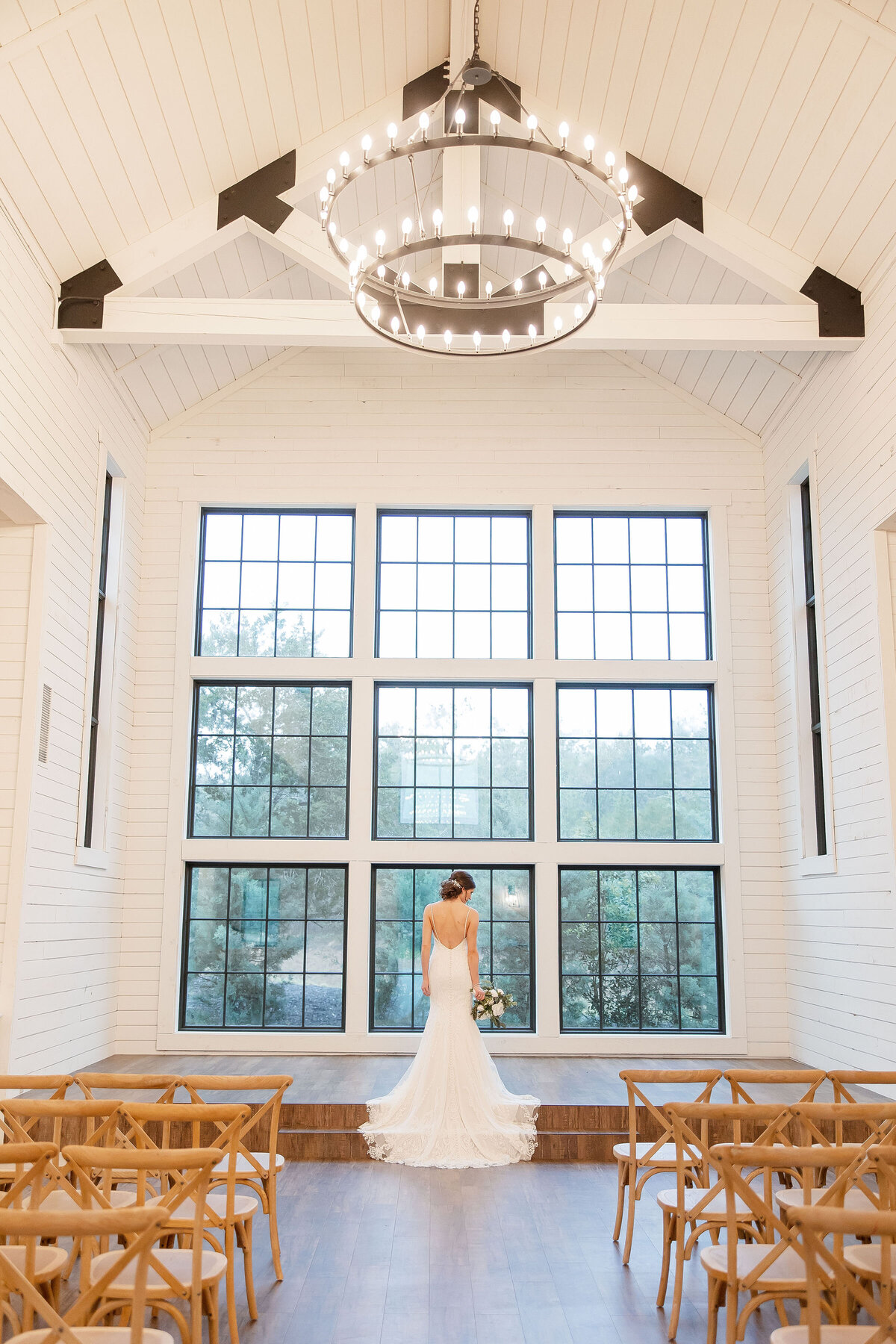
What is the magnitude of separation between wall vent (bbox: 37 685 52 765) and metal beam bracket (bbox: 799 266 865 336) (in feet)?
17.8

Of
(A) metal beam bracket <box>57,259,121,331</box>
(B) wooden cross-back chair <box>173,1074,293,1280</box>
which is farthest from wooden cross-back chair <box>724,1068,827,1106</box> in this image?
(A) metal beam bracket <box>57,259,121,331</box>

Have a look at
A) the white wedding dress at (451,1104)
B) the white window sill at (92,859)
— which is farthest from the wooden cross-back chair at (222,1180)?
the white window sill at (92,859)

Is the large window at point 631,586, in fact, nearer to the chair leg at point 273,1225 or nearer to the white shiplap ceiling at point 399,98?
the white shiplap ceiling at point 399,98

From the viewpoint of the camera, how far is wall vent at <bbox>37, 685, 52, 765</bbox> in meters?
6.89

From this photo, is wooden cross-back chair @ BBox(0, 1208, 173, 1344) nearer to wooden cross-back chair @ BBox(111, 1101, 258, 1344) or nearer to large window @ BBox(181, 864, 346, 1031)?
wooden cross-back chair @ BBox(111, 1101, 258, 1344)

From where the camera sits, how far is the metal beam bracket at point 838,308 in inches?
281

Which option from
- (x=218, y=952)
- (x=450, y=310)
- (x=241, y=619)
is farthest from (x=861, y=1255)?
(x=241, y=619)

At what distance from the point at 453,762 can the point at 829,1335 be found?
6430mm

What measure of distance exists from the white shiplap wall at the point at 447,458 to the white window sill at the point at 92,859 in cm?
111

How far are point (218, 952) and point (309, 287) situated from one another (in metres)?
5.33

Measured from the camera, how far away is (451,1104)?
629 centimetres

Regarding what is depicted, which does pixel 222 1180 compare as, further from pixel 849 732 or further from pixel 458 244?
pixel 849 732

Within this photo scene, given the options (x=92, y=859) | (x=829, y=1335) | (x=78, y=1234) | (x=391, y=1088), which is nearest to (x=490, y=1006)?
(x=391, y=1088)

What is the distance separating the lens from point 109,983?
8320mm
